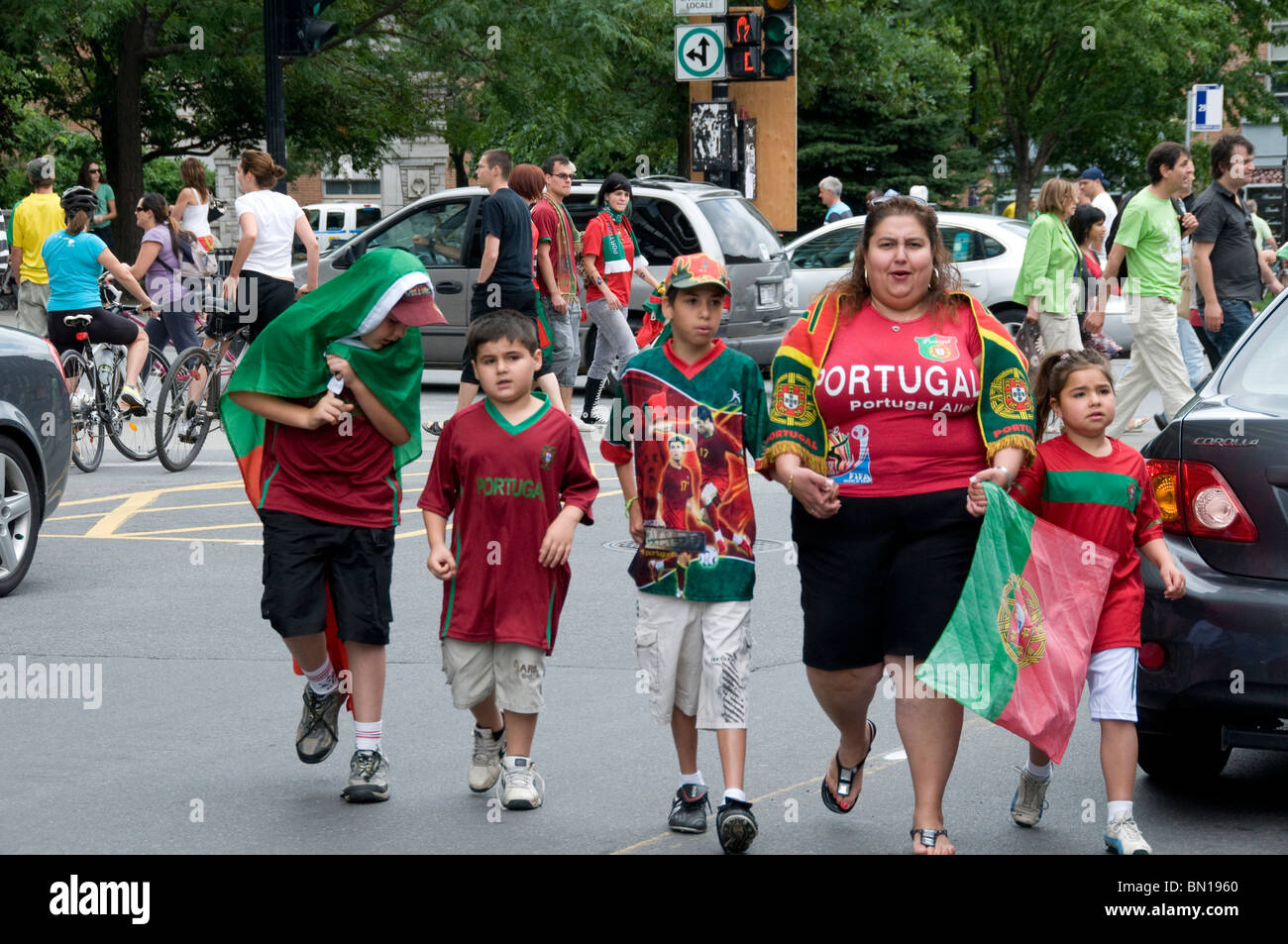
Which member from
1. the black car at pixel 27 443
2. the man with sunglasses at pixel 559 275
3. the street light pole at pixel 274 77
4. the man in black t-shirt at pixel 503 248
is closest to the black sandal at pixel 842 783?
the black car at pixel 27 443

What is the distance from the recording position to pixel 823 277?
61.7ft

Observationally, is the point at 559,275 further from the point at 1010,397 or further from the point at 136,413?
the point at 1010,397

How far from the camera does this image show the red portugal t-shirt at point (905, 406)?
4.41 meters

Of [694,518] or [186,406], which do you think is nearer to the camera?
[694,518]

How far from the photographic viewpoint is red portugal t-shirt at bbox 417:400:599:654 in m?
4.95

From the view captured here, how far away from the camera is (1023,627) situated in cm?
445

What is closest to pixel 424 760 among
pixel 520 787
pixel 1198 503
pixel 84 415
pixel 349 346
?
pixel 520 787

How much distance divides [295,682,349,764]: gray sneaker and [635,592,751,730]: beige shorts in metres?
1.10

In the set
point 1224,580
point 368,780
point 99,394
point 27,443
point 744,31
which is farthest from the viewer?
point 744,31

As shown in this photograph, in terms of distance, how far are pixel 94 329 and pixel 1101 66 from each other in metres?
31.3

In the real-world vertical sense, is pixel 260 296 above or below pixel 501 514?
above

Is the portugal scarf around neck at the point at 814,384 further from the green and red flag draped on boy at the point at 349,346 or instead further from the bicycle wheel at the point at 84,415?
the bicycle wheel at the point at 84,415

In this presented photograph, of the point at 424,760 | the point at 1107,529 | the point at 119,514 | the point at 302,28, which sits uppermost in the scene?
the point at 302,28
